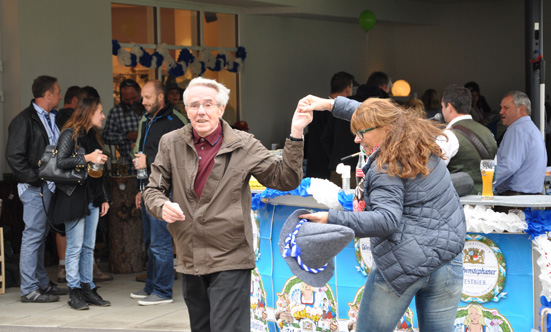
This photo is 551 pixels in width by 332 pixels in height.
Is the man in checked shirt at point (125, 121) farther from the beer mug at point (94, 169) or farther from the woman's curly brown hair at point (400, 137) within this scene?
the woman's curly brown hair at point (400, 137)

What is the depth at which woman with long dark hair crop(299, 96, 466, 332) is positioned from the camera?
122 inches

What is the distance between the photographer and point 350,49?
15.4 m

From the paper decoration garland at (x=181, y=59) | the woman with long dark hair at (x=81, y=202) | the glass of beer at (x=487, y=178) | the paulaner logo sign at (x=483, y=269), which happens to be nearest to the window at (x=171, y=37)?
the paper decoration garland at (x=181, y=59)

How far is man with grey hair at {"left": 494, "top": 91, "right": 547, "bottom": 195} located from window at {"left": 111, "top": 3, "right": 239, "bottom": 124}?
5.69 m

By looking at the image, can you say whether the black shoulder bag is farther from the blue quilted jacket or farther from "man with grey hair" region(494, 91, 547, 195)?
the blue quilted jacket

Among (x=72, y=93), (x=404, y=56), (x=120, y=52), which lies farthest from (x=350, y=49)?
(x=72, y=93)

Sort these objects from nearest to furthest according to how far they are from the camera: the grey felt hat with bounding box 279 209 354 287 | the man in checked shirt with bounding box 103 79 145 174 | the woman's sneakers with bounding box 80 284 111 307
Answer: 1. the grey felt hat with bounding box 279 209 354 287
2. the woman's sneakers with bounding box 80 284 111 307
3. the man in checked shirt with bounding box 103 79 145 174

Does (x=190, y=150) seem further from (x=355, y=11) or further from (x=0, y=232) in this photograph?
(x=355, y=11)

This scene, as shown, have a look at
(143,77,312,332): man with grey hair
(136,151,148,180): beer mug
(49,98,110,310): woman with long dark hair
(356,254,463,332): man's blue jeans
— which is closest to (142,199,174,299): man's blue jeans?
(136,151,148,180): beer mug

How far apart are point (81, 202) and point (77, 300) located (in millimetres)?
763

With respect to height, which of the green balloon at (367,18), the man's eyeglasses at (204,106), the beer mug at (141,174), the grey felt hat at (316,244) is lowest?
the grey felt hat at (316,244)

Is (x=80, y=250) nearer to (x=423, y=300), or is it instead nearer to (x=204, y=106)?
(x=204, y=106)

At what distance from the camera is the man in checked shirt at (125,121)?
26.4ft

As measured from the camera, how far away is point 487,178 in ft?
14.5
